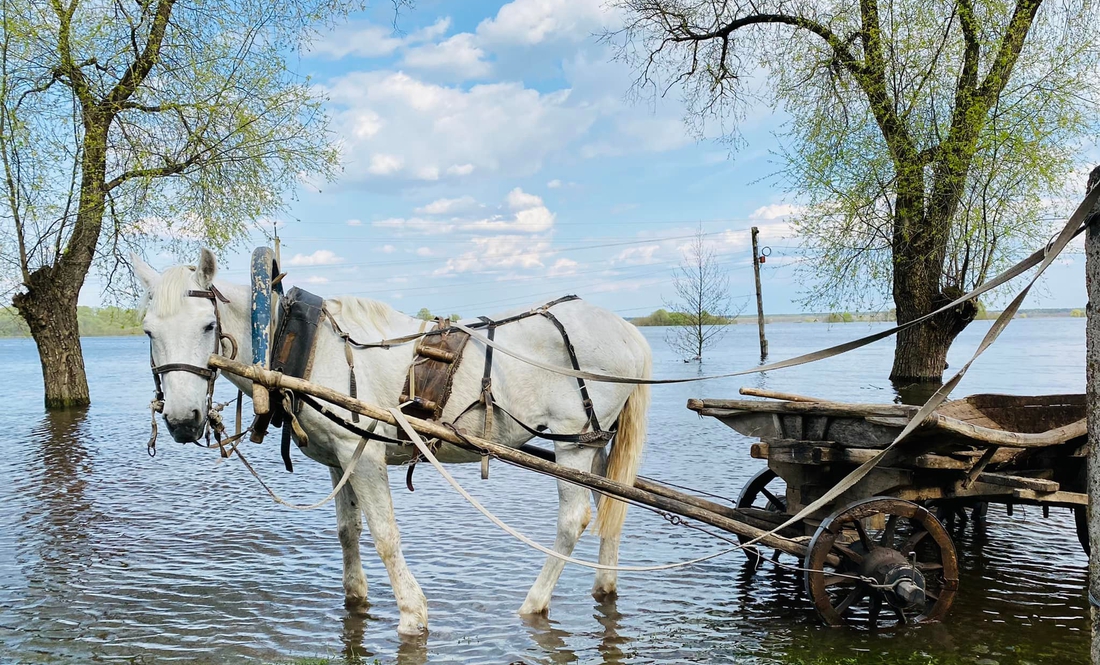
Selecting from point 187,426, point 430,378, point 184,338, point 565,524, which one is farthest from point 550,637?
point 184,338

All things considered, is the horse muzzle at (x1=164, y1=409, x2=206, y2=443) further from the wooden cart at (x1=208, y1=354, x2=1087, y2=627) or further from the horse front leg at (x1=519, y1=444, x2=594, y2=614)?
the horse front leg at (x1=519, y1=444, x2=594, y2=614)

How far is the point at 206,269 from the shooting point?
4523 millimetres

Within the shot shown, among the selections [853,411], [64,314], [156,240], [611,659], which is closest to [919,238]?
[853,411]

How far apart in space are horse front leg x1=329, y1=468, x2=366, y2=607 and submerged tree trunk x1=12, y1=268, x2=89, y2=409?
16.6 meters

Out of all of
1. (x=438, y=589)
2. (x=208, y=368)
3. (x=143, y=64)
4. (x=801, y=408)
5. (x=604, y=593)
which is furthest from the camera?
(x=143, y=64)

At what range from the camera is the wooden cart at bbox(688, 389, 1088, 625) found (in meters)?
4.95

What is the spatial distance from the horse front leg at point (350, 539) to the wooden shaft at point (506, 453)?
107 cm

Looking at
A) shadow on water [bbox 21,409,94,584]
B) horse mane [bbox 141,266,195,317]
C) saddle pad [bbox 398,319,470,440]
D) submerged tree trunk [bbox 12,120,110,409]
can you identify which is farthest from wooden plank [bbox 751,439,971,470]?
submerged tree trunk [bbox 12,120,110,409]

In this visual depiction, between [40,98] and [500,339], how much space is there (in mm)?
18706

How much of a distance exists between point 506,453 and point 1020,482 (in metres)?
3.32

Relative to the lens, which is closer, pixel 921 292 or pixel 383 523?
pixel 383 523

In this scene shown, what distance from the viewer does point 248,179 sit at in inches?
800

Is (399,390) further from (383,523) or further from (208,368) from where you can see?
(208,368)

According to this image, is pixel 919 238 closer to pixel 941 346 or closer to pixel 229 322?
→ pixel 941 346
